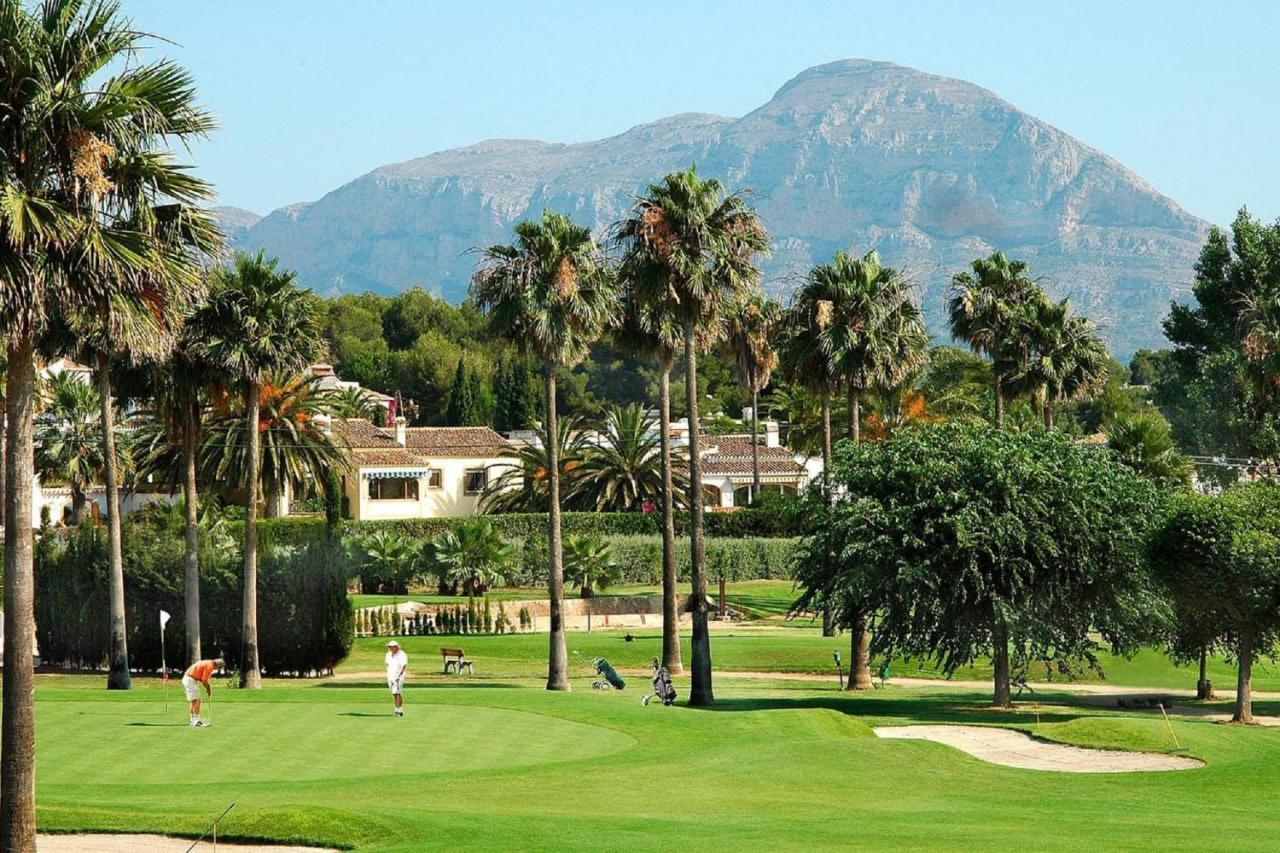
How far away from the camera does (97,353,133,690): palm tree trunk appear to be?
44938 mm

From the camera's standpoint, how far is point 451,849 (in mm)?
18953

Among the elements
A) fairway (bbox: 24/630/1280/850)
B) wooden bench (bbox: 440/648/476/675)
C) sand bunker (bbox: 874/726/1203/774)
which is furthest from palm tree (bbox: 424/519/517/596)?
sand bunker (bbox: 874/726/1203/774)

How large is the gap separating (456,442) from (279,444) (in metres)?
30.4

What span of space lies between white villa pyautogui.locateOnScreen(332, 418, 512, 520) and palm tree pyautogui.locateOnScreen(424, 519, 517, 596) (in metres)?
19.2

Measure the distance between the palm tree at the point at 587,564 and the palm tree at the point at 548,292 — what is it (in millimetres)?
27317


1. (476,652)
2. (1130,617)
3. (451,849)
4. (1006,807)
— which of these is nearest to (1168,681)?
(1130,617)

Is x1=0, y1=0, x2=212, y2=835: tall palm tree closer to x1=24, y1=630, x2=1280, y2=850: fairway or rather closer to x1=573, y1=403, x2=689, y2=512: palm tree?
x1=24, y1=630, x2=1280, y2=850: fairway

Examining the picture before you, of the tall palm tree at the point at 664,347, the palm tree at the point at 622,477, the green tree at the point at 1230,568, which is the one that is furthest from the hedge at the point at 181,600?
the palm tree at the point at 622,477

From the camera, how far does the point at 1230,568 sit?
128ft

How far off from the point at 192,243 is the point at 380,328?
163711mm

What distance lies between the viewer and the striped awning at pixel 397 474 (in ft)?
307

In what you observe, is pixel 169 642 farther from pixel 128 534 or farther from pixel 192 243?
pixel 192 243

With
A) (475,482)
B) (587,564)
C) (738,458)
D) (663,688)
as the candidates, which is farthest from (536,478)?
(663,688)

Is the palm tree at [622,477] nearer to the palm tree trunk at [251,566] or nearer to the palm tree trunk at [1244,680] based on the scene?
the palm tree trunk at [251,566]
